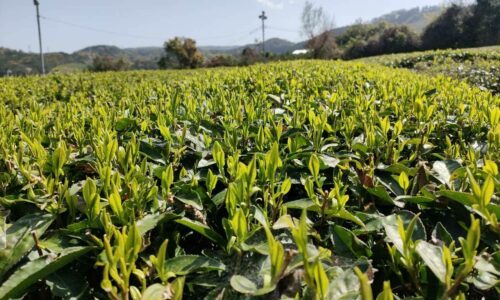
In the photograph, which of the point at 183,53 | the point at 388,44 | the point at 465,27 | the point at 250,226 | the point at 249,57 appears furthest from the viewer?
the point at 183,53

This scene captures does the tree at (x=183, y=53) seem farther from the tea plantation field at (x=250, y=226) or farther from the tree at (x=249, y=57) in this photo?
the tea plantation field at (x=250, y=226)

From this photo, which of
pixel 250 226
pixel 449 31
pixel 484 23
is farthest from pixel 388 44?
pixel 250 226

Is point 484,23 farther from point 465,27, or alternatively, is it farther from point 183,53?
point 183,53

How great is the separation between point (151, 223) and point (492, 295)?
33.5 inches

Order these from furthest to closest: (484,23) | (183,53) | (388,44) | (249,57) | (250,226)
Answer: (183,53) < (249,57) < (388,44) < (484,23) < (250,226)

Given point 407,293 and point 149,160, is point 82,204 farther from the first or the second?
point 407,293

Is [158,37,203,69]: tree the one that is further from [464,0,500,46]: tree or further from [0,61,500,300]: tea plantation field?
[0,61,500,300]: tea plantation field

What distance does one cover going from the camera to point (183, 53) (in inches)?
2354

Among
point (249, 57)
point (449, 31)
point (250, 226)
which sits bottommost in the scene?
point (250, 226)

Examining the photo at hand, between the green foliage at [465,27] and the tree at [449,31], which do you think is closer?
the green foliage at [465,27]

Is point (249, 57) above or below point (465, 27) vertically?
below

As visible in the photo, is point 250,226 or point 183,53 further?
point 183,53

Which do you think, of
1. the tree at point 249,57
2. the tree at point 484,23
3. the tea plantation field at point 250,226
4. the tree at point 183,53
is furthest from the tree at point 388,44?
the tea plantation field at point 250,226

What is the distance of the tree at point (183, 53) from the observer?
59.8m
